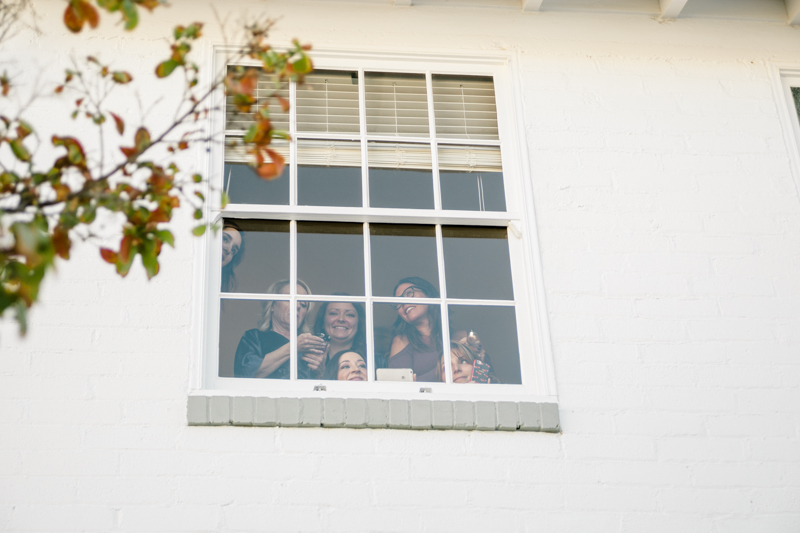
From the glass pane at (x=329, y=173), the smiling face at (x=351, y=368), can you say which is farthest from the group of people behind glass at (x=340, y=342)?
the glass pane at (x=329, y=173)

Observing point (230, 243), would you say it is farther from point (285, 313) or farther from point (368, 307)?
point (368, 307)

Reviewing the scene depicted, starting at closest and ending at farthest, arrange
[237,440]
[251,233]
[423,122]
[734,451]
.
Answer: [237,440]
[734,451]
[251,233]
[423,122]

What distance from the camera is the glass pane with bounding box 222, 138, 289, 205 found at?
4.11 m

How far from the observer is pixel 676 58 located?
4648mm

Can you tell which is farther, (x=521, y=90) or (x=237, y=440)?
(x=521, y=90)

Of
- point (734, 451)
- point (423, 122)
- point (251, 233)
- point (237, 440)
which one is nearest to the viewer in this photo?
point (237, 440)

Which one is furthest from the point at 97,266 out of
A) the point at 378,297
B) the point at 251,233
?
the point at 378,297

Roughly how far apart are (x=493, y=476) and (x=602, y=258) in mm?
1155

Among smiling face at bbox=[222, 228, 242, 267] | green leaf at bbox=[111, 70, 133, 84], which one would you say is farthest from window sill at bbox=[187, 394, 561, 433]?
green leaf at bbox=[111, 70, 133, 84]

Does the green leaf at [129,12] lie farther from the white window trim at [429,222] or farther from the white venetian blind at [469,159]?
the white venetian blind at [469,159]

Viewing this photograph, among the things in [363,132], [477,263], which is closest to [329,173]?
[363,132]

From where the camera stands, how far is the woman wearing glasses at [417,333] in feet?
12.6

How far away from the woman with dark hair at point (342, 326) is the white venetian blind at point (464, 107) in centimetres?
106

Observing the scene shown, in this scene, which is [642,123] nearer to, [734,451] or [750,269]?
[750,269]
